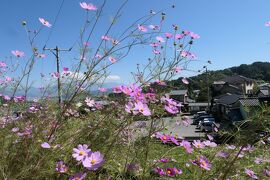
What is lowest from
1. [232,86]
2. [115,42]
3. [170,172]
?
[170,172]

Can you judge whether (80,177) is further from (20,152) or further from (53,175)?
(20,152)

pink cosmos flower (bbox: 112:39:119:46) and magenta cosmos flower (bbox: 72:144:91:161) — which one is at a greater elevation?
pink cosmos flower (bbox: 112:39:119:46)

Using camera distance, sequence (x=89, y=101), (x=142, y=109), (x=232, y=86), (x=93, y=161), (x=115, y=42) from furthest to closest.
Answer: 1. (x=232, y=86)
2. (x=89, y=101)
3. (x=115, y=42)
4. (x=142, y=109)
5. (x=93, y=161)

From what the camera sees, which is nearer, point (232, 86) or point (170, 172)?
point (170, 172)

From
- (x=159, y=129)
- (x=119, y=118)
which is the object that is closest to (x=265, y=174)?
(x=159, y=129)

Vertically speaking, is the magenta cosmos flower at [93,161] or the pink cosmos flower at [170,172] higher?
the magenta cosmos flower at [93,161]

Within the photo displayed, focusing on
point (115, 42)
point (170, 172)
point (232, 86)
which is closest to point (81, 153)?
point (170, 172)

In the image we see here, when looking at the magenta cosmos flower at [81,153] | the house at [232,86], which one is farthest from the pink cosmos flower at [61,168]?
the house at [232,86]

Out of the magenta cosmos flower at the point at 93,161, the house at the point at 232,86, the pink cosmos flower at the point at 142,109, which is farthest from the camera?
the house at the point at 232,86

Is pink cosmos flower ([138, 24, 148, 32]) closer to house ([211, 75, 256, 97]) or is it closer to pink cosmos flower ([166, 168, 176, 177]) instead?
pink cosmos flower ([166, 168, 176, 177])

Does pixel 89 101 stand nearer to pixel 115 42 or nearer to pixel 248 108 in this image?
pixel 115 42

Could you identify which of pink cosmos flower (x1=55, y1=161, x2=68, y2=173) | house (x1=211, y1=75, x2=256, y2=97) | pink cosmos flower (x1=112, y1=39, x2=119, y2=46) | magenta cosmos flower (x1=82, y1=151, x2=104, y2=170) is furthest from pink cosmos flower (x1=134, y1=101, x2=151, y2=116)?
house (x1=211, y1=75, x2=256, y2=97)

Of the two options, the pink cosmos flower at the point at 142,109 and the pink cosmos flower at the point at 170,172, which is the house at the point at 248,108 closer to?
the pink cosmos flower at the point at 170,172

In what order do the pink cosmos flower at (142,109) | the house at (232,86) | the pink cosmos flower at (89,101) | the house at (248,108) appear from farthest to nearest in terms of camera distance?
1. the house at (232,86)
2. the pink cosmos flower at (89,101)
3. the house at (248,108)
4. the pink cosmos flower at (142,109)
